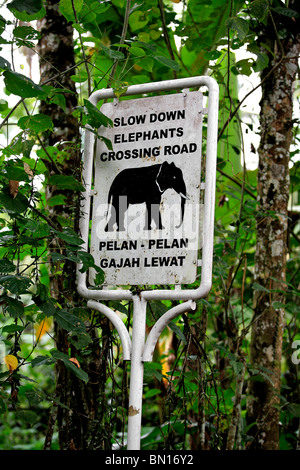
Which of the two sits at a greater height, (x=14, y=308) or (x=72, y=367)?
(x=14, y=308)

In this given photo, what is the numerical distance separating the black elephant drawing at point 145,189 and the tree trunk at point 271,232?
1.29 metres

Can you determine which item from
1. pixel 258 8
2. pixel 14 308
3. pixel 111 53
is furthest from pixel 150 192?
pixel 258 8

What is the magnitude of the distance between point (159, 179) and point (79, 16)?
0.84m

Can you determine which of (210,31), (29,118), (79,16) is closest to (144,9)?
A: (210,31)

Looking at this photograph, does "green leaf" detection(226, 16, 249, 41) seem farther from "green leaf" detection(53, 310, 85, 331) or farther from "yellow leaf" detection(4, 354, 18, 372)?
"yellow leaf" detection(4, 354, 18, 372)

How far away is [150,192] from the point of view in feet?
6.21

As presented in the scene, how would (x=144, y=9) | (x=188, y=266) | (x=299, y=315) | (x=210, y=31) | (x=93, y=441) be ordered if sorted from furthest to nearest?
(x=210, y=31) → (x=299, y=315) → (x=144, y=9) → (x=93, y=441) → (x=188, y=266)

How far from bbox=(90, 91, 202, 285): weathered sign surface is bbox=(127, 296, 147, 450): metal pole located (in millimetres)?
110

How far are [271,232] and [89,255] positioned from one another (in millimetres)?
1682

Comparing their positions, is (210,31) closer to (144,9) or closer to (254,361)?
(144,9)

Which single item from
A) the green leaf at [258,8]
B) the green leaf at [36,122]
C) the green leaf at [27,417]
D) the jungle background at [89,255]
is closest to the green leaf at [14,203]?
the jungle background at [89,255]

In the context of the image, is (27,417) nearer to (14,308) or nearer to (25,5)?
(14,308)

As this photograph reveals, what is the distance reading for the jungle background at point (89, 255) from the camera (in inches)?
73.5

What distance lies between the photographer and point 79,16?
2176 mm
